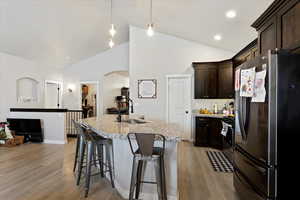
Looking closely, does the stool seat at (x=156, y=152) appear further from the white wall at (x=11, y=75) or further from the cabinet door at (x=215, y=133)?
the white wall at (x=11, y=75)

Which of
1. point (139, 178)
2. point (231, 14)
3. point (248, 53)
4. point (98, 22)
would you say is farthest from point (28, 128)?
point (248, 53)

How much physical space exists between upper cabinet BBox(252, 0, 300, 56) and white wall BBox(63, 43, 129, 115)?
18.4ft

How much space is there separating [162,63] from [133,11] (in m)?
1.80

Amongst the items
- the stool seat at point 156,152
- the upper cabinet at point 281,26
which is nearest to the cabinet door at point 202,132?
the upper cabinet at point 281,26

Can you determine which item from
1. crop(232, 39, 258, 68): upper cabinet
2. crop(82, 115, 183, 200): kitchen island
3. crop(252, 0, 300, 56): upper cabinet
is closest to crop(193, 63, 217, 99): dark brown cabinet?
crop(232, 39, 258, 68): upper cabinet

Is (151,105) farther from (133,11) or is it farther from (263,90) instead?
(263,90)

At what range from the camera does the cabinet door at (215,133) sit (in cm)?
505

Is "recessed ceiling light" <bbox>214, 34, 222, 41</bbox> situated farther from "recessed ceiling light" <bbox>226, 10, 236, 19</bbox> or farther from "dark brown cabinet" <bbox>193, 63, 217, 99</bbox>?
"recessed ceiling light" <bbox>226, 10, 236, 19</bbox>

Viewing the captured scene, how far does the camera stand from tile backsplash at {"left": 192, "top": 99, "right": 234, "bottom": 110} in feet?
18.6

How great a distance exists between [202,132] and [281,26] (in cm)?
368

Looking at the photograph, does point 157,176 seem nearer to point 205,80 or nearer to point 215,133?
point 215,133

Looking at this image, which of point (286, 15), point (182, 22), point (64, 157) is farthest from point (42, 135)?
point (286, 15)

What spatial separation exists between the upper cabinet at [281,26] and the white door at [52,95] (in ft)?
23.3

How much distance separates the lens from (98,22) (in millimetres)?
5445
